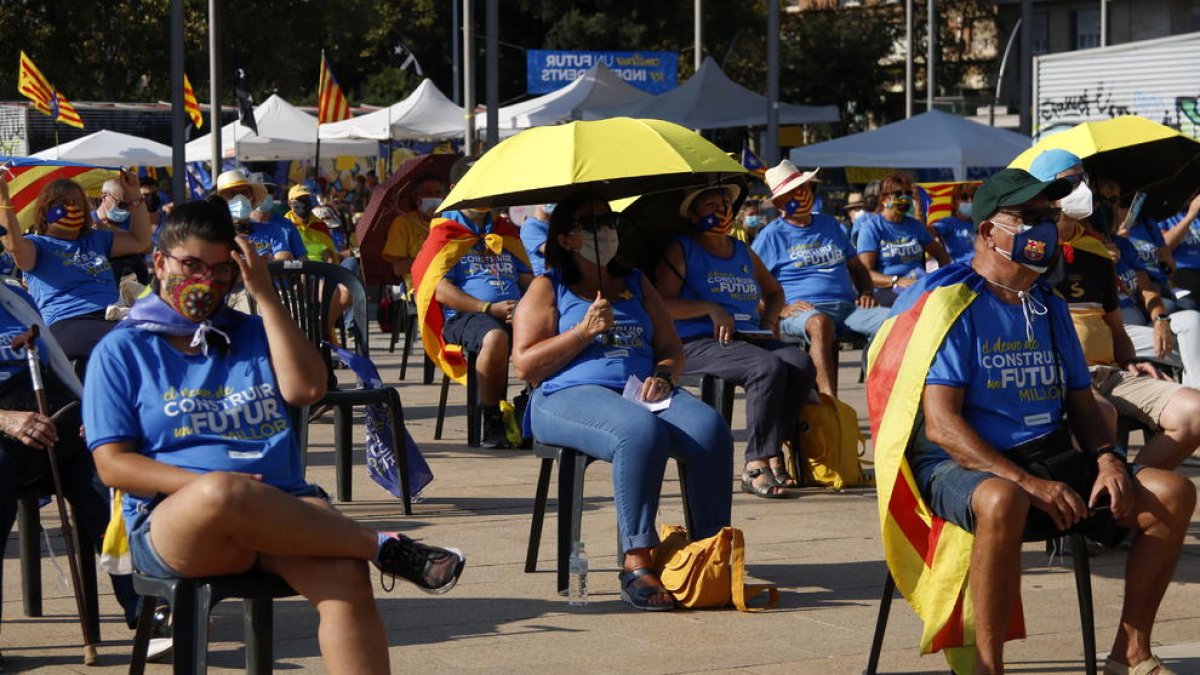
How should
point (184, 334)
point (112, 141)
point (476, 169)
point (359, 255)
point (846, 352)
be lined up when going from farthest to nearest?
point (112, 141), point (846, 352), point (359, 255), point (476, 169), point (184, 334)

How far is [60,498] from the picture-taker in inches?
231

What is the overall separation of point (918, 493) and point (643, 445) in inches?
52.2

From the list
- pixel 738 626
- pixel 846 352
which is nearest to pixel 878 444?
pixel 738 626

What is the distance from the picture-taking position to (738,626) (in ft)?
20.4

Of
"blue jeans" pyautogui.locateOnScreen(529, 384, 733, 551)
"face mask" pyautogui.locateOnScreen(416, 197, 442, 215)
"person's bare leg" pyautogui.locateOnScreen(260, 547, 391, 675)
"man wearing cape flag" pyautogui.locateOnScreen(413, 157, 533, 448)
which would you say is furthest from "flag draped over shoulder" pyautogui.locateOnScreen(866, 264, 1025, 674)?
"face mask" pyautogui.locateOnScreen(416, 197, 442, 215)

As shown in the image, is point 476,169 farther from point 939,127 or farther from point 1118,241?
point 939,127

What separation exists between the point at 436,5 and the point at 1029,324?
44.7m

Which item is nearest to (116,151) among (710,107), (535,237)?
(710,107)

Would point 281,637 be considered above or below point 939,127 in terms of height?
below

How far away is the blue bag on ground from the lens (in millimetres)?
8508

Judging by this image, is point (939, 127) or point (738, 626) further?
point (939, 127)

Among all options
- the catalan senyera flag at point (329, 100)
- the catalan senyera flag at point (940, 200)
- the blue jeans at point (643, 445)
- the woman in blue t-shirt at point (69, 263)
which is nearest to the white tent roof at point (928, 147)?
the catalan senyera flag at point (940, 200)

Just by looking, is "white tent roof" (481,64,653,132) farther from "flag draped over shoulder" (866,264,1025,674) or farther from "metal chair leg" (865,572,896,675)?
"metal chair leg" (865,572,896,675)

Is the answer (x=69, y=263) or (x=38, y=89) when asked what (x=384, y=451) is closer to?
(x=69, y=263)
